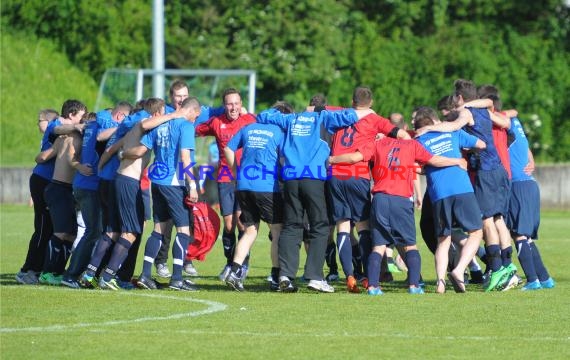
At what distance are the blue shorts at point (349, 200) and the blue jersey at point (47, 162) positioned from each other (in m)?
3.27

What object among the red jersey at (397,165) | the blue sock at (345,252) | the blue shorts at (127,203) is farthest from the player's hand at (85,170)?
the red jersey at (397,165)

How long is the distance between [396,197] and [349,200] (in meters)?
0.60

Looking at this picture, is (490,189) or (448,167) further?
(490,189)

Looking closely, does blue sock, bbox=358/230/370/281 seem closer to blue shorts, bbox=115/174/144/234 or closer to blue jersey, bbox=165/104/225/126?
blue shorts, bbox=115/174/144/234

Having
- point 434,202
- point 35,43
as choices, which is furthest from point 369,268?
point 35,43

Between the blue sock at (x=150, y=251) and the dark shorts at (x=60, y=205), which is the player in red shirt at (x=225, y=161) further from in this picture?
the dark shorts at (x=60, y=205)

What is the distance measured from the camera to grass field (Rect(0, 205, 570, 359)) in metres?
9.30

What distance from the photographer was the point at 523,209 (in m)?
14.0

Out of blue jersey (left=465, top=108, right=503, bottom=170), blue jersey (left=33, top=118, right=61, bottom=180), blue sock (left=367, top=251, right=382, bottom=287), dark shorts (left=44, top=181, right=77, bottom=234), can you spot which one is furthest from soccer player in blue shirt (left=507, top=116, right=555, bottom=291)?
blue jersey (left=33, top=118, right=61, bottom=180)

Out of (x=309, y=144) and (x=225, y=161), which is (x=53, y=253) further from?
(x=309, y=144)

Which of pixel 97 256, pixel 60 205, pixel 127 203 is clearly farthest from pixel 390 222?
pixel 60 205

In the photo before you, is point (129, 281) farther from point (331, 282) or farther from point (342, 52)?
point (342, 52)

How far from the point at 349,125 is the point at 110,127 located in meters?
2.64

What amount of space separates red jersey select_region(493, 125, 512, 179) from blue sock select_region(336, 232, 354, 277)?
189 centimetres
